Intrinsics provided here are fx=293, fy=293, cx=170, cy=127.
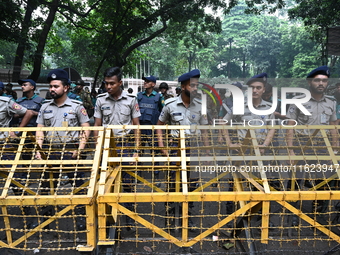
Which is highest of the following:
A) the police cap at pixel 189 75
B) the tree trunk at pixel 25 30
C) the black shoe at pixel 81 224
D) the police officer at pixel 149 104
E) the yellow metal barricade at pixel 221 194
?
the tree trunk at pixel 25 30

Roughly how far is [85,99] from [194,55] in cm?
2788

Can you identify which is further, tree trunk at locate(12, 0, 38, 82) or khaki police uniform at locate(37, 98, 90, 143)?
tree trunk at locate(12, 0, 38, 82)

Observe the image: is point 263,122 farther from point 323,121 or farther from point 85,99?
point 85,99

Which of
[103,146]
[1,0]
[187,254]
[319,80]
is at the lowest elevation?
[187,254]

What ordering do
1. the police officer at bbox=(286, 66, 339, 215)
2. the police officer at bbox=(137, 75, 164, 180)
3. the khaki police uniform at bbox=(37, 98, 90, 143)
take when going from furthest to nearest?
the police officer at bbox=(137, 75, 164, 180)
the khaki police uniform at bbox=(37, 98, 90, 143)
the police officer at bbox=(286, 66, 339, 215)

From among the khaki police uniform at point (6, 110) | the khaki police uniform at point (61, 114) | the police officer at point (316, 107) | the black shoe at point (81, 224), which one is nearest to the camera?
the black shoe at point (81, 224)

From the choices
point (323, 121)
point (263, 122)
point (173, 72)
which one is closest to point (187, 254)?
point (263, 122)

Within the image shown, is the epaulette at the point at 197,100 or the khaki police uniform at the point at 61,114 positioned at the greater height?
the epaulette at the point at 197,100

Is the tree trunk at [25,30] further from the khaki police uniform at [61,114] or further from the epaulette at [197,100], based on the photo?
the epaulette at [197,100]

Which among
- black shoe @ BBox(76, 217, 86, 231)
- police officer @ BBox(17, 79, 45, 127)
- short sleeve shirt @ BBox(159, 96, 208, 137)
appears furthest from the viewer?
police officer @ BBox(17, 79, 45, 127)

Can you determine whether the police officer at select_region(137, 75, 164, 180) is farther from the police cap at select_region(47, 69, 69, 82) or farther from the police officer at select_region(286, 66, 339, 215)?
the police officer at select_region(286, 66, 339, 215)

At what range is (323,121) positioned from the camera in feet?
12.6

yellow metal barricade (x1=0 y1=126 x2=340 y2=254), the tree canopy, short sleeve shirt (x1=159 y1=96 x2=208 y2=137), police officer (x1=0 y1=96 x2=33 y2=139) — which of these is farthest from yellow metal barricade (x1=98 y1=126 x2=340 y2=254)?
the tree canopy

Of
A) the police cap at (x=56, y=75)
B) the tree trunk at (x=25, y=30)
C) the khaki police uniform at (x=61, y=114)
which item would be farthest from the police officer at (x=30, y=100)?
the tree trunk at (x=25, y=30)
